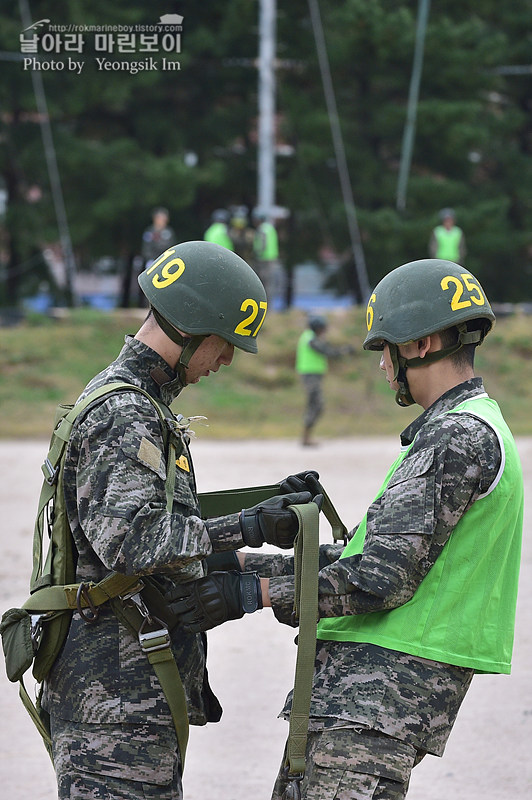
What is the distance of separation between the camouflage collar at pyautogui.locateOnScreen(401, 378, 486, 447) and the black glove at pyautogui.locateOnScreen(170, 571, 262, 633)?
2.18 ft

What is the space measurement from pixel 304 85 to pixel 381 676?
1101 inches

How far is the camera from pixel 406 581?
3.10 meters

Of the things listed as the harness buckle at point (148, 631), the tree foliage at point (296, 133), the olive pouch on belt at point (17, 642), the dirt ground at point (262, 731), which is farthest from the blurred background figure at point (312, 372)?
the harness buckle at point (148, 631)

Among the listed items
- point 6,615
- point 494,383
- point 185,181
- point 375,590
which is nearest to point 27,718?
point 6,615

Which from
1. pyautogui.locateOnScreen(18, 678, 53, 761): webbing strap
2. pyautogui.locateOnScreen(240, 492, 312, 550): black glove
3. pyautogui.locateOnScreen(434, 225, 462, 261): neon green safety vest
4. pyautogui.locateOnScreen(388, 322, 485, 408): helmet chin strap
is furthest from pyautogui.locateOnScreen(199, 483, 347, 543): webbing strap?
pyautogui.locateOnScreen(434, 225, 462, 261): neon green safety vest

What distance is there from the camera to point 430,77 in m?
28.0

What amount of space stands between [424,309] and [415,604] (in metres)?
0.86

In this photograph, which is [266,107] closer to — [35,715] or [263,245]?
[263,245]

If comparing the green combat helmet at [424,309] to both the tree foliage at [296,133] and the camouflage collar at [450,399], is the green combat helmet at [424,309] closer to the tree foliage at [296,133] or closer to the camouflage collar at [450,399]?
the camouflage collar at [450,399]

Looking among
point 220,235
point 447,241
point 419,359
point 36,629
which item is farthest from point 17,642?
point 447,241

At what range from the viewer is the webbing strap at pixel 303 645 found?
3141 millimetres

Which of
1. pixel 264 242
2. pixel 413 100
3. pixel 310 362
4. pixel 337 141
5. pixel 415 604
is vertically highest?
pixel 413 100

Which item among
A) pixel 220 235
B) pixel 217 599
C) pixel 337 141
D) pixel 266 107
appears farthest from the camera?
pixel 337 141

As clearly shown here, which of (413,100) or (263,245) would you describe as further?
(413,100)
